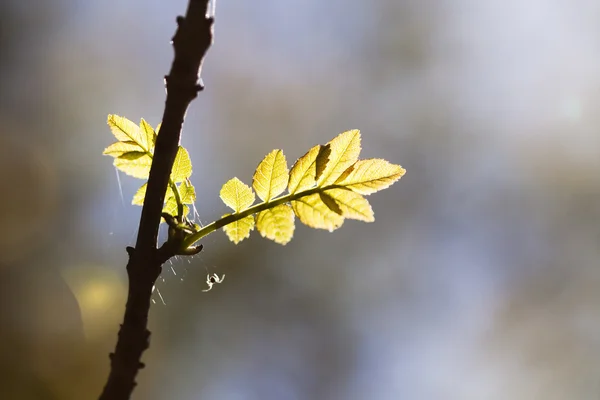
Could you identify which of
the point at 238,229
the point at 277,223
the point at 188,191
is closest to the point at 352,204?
the point at 277,223

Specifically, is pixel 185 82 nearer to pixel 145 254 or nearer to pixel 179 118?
pixel 179 118

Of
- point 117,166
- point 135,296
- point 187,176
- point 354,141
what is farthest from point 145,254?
point 354,141

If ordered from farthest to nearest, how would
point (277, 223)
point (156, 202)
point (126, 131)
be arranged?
1. point (126, 131)
2. point (277, 223)
3. point (156, 202)

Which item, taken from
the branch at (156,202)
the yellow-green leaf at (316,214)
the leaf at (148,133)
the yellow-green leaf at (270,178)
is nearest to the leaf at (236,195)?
the yellow-green leaf at (270,178)

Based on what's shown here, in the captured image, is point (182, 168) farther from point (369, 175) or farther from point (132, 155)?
point (369, 175)

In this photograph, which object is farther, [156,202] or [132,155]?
[132,155]

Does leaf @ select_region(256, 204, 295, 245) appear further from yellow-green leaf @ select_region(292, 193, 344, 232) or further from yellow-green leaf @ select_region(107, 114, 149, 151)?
yellow-green leaf @ select_region(107, 114, 149, 151)

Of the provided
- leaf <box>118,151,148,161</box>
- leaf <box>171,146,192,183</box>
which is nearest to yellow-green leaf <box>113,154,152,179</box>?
leaf <box>118,151,148,161</box>
